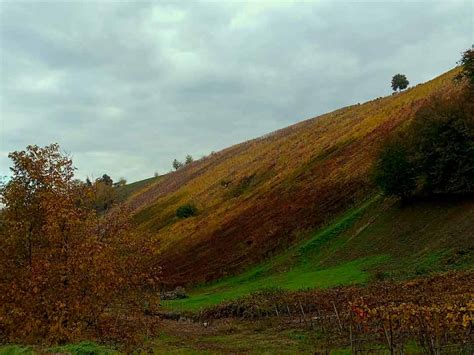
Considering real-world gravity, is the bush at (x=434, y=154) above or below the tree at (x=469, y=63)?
below

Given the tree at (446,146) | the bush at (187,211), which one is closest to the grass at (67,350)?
the tree at (446,146)

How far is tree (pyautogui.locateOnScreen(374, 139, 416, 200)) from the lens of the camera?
156 ft

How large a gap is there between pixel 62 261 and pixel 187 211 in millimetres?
79965

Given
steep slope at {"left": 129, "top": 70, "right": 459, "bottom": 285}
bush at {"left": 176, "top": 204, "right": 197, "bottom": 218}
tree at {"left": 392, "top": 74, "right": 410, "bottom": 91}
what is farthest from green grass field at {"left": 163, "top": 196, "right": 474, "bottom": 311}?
tree at {"left": 392, "top": 74, "right": 410, "bottom": 91}

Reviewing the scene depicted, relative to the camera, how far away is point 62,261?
1786 cm

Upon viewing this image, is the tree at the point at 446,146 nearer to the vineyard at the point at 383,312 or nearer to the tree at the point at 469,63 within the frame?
the tree at the point at 469,63

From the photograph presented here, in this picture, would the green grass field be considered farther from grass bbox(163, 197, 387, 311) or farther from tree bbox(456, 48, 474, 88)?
tree bbox(456, 48, 474, 88)

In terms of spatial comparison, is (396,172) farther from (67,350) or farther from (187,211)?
(187,211)

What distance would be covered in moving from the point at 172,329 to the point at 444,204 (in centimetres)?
2399

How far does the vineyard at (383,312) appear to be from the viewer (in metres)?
13.9

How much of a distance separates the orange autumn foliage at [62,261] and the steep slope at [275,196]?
39.6 metres

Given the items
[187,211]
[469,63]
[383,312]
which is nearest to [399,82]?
[187,211]

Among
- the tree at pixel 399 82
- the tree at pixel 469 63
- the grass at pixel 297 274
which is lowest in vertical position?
the grass at pixel 297 274

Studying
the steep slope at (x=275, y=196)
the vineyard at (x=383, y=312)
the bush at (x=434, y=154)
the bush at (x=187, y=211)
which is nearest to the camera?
the vineyard at (x=383, y=312)
